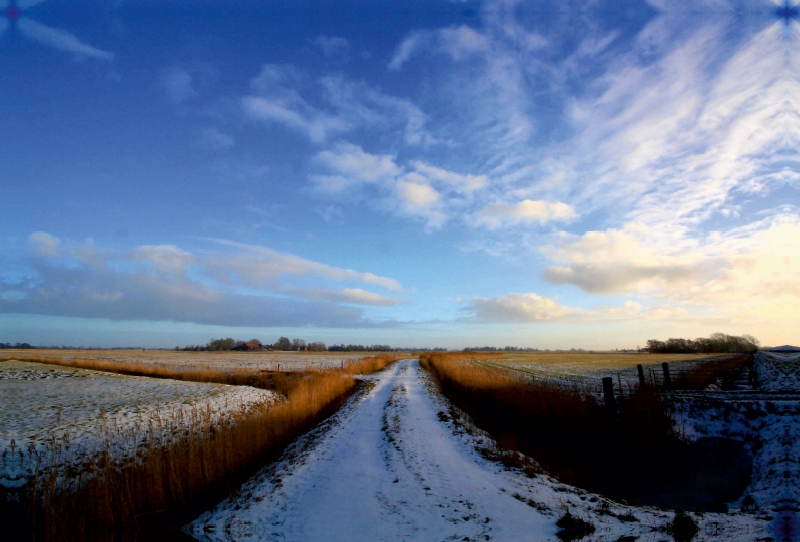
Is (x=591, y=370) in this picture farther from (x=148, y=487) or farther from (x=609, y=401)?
(x=148, y=487)

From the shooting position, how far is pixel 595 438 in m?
11.9

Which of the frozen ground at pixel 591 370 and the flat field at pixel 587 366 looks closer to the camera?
the frozen ground at pixel 591 370

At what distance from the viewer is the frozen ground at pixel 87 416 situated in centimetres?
959

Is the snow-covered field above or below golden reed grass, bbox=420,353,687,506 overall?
below

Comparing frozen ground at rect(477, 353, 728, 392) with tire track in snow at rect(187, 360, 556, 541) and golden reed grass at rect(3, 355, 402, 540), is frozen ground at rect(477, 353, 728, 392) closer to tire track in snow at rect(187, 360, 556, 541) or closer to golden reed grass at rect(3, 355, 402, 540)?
tire track in snow at rect(187, 360, 556, 541)

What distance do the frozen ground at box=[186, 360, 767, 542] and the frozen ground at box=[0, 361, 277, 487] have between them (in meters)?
4.14

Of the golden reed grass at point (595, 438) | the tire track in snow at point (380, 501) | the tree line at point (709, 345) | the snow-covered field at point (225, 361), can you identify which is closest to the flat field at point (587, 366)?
the golden reed grass at point (595, 438)

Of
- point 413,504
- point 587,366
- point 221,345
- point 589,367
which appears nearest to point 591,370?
point 589,367

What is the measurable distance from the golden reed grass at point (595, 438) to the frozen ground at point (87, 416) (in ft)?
34.6

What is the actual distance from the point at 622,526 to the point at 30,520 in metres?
9.78

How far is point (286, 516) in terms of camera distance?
6762 millimetres

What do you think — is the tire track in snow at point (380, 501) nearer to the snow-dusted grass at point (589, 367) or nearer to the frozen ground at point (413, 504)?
the frozen ground at point (413, 504)

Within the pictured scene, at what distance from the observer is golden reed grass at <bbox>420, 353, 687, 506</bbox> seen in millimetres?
9961

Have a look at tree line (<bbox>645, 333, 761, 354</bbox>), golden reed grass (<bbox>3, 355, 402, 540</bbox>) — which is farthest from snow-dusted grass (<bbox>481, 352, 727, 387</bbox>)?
tree line (<bbox>645, 333, 761, 354</bbox>)
